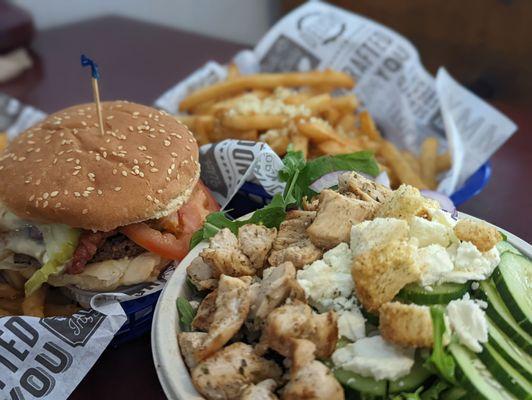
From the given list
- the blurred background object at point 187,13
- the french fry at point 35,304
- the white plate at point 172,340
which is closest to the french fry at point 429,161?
the white plate at point 172,340

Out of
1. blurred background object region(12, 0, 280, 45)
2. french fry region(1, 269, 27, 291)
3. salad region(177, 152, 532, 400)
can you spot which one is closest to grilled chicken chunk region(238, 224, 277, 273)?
salad region(177, 152, 532, 400)

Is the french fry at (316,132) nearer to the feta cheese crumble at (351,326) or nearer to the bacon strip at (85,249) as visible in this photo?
the bacon strip at (85,249)

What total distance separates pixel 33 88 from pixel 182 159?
184cm

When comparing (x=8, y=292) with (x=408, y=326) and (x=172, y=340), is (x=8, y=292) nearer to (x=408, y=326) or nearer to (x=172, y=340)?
(x=172, y=340)

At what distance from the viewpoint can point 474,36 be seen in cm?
372

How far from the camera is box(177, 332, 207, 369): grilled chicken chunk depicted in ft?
3.62

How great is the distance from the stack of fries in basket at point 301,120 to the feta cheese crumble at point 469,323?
3.44 ft

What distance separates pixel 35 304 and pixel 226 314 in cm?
71

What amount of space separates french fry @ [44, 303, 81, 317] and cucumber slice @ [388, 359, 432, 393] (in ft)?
3.14

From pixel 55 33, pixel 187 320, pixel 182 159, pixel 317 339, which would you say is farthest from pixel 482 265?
pixel 55 33

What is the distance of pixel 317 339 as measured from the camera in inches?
41.2

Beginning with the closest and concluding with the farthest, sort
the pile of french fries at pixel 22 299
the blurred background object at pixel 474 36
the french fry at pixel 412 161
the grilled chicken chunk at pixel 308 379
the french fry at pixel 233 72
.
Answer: the grilled chicken chunk at pixel 308 379 → the pile of french fries at pixel 22 299 → the french fry at pixel 412 161 → the french fry at pixel 233 72 → the blurred background object at pixel 474 36

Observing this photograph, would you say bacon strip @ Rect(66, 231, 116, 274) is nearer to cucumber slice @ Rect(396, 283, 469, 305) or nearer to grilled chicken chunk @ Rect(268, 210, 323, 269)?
grilled chicken chunk @ Rect(268, 210, 323, 269)

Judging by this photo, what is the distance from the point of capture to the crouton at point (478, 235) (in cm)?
116
